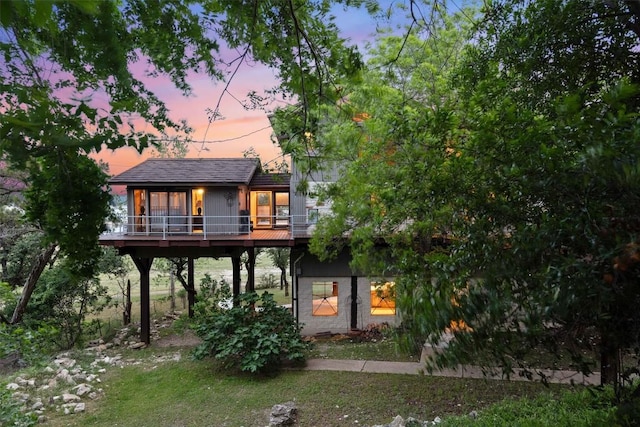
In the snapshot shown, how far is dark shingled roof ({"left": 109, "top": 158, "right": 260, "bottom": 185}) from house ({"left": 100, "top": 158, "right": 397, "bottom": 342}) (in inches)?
1.1

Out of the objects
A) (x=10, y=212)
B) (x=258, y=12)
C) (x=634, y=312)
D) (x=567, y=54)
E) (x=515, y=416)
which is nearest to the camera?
(x=634, y=312)

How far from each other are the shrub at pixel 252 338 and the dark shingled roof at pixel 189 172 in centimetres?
421

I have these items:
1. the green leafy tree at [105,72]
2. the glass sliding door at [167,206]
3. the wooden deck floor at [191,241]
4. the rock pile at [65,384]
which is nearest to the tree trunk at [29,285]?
the wooden deck floor at [191,241]

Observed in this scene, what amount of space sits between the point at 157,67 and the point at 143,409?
6.34 metres

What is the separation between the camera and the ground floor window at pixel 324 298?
39.9ft

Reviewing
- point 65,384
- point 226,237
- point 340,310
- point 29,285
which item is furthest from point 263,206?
point 65,384

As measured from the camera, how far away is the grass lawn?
6.55 meters

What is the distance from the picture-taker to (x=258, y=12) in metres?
3.16

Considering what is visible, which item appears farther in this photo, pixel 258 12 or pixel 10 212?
pixel 10 212

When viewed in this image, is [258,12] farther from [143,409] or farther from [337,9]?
[143,409]

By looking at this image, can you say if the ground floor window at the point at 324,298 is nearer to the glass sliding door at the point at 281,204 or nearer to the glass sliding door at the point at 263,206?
the glass sliding door at the point at 281,204

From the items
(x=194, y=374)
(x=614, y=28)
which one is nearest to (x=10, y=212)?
(x=194, y=374)

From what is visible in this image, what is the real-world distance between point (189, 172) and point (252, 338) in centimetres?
611

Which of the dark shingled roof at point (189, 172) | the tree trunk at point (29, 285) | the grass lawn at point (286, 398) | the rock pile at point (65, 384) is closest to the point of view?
the grass lawn at point (286, 398)
